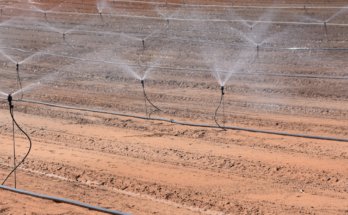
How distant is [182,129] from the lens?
8.89 metres

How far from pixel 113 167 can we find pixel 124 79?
18.5ft

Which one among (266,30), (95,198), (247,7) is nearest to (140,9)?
(247,7)

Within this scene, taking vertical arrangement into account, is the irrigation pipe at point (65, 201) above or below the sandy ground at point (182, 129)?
below

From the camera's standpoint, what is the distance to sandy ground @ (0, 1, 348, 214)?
6.21 meters

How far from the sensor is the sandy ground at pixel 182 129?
20.4 ft

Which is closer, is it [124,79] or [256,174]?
[256,174]

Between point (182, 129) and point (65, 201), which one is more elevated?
point (182, 129)

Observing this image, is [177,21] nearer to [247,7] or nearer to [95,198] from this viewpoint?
[247,7]

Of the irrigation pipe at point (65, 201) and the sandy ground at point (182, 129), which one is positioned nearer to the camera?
the irrigation pipe at point (65, 201)

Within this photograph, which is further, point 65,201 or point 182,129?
point 182,129

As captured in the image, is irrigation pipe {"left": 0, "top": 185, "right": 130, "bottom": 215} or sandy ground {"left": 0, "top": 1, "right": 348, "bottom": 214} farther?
sandy ground {"left": 0, "top": 1, "right": 348, "bottom": 214}

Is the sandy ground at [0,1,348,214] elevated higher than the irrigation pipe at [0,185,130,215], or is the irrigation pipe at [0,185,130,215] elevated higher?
the sandy ground at [0,1,348,214]

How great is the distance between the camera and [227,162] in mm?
7250

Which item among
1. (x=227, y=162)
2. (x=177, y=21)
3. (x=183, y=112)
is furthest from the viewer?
(x=177, y=21)
